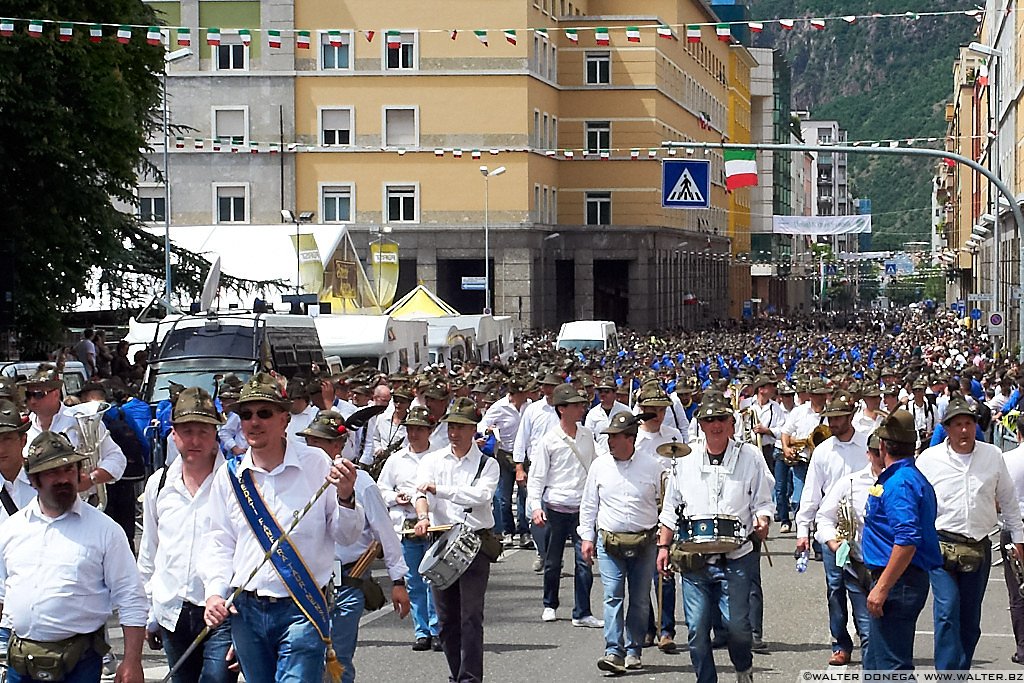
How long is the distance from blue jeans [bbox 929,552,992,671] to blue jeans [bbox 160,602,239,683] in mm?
3920

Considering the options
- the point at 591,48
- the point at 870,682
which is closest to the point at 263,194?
the point at 591,48

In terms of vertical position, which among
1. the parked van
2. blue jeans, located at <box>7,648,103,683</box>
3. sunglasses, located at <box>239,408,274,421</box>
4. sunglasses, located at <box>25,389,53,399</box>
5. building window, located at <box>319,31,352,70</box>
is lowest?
the parked van

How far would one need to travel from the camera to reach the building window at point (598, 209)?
7388cm

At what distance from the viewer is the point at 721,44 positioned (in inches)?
3893

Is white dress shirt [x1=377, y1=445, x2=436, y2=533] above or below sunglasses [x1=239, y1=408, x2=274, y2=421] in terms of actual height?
below

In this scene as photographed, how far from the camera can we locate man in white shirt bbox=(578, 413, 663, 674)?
11.0 meters

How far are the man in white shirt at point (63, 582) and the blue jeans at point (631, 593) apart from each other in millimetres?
4464

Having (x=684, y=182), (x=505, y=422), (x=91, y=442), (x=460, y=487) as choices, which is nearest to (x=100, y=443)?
(x=91, y=442)

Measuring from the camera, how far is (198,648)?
747cm

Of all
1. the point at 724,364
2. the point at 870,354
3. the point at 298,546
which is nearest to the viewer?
the point at 298,546

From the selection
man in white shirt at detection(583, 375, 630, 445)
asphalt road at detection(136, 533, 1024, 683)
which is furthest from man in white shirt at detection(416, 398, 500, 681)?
man in white shirt at detection(583, 375, 630, 445)

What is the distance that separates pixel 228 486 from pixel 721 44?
9419cm

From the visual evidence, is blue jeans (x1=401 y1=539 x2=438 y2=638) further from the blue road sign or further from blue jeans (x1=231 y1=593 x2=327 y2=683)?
the blue road sign

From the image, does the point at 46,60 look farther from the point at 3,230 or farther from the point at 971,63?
the point at 971,63
